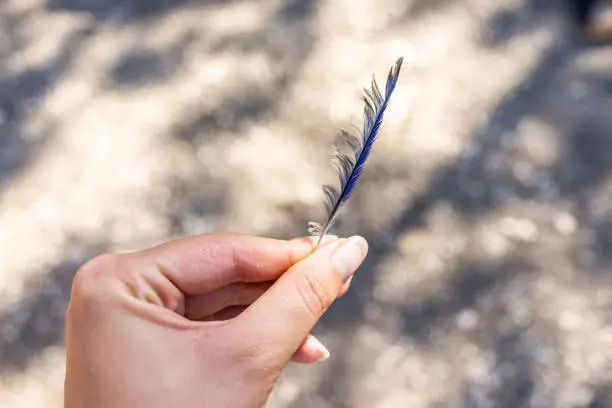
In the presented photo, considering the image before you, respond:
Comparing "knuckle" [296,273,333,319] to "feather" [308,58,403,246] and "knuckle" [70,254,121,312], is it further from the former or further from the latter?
"knuckle" [70,254,121,312]

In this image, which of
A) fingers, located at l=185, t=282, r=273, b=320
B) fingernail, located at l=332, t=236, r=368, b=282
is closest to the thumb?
fingernail, located at l=332, t=236, r=368, b=282

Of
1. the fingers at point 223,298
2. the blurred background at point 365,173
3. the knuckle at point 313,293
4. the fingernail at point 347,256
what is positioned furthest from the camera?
the blurred background at point 365,173

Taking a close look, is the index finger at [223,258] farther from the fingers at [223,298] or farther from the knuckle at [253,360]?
the knuckle at [253,360]

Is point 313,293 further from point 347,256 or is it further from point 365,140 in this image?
point 365,140

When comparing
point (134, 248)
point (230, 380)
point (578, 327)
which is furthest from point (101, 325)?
point (578, 327)

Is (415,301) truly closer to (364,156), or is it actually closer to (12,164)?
(364,156)

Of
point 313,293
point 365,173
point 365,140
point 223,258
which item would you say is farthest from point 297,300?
point 365,173

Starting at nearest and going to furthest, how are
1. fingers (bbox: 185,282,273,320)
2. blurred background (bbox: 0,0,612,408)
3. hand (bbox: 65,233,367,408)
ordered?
hand (bbox: 65,233,367,408), fingers (bbox: 185,282,273,320), blurred background (bbox: 0,0,612,408)

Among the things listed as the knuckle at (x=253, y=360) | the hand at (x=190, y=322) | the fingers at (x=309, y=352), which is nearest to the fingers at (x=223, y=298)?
the hand at (x=190, y=322)
